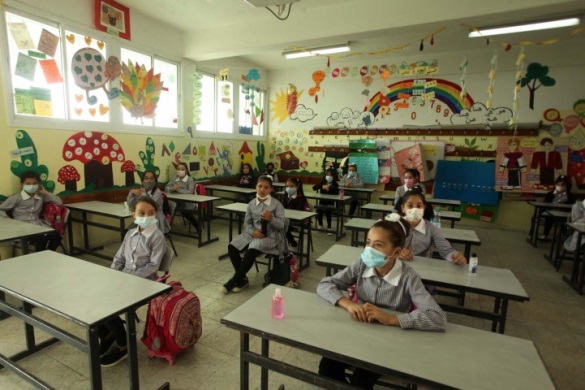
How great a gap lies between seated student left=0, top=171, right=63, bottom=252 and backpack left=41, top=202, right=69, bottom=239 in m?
0.05

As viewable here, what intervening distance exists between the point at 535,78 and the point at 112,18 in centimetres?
774

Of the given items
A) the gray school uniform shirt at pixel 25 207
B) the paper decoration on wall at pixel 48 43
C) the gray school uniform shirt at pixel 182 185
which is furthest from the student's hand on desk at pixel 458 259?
the paper decoration on wall at pixel 48 43

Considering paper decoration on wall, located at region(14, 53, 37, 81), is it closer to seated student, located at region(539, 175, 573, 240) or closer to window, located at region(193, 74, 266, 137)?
window, located at region(193, 74, 266, 137)

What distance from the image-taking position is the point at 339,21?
4.55 m

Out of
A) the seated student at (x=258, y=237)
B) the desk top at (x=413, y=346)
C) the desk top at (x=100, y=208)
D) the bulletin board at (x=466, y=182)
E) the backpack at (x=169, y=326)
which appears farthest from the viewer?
the bulletin board at (x=466, y=182)

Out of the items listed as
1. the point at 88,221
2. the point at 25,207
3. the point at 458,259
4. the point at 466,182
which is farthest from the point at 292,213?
the point at 466,182

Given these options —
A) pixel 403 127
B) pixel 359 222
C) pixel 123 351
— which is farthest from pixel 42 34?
pixel 403 127

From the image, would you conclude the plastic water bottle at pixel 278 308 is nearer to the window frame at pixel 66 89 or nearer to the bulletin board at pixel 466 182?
the window frame at pixel 66 89

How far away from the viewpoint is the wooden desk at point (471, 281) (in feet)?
6.36

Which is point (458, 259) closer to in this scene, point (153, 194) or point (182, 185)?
point (153, 194)

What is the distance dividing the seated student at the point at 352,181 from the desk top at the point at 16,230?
561cm

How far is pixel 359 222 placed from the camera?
381 centimetres

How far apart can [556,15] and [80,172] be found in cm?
693

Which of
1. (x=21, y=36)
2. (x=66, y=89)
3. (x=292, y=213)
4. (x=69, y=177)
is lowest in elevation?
(x=292, y=213)
